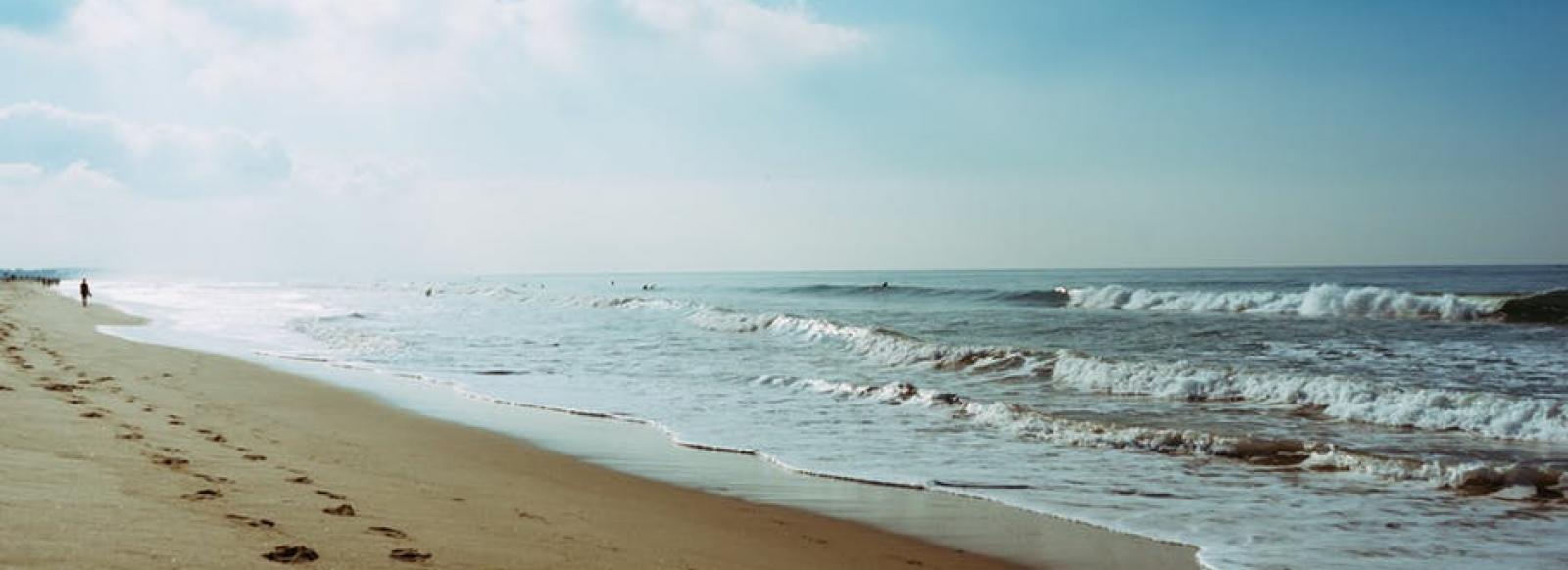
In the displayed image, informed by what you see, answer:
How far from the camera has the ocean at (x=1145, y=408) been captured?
24.1 feet

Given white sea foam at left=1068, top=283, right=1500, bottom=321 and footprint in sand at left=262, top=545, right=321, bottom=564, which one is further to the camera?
white sea foam at left=1068, top=283, right=1500, bottom=321

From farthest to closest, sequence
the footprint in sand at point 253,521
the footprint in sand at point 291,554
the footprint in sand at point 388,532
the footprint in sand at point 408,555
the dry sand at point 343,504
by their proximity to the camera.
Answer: the footprint in sand at point 388,532 < the footprint in sand at point 253,521 < the footprint in sand at point 408,555 < the dry sand at point 343,504 < the footprint in sand at point 291,554

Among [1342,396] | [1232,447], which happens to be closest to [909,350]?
[1342,396]

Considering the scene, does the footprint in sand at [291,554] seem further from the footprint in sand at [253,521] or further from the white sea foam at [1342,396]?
the white sea foam at [1342,396]

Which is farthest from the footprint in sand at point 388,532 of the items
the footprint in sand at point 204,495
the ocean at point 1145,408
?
the ocean at point 1145,408

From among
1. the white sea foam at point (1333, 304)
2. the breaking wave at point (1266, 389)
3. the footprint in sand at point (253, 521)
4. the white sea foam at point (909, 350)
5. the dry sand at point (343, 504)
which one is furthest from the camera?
the white sea foam at point (1333, 304)

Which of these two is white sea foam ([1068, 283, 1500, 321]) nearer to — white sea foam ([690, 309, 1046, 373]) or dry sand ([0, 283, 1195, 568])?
white sea foam ([690, 309, 1046, 373])

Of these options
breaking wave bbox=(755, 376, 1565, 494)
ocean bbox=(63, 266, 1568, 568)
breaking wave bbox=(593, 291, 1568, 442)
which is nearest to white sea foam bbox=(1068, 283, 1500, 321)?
ocean bbox=(63, 266, 1568, 568)

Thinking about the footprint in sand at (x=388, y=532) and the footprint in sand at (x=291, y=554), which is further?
the footprint in sand at (x=388, y=532)

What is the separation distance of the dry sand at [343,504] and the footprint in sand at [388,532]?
0.03 ft

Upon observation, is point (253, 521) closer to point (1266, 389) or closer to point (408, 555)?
point (408, 555)

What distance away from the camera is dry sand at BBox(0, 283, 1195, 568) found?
4316 mm

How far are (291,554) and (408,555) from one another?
525mm

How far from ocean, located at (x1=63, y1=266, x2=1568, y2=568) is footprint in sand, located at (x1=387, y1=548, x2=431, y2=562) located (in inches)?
190
